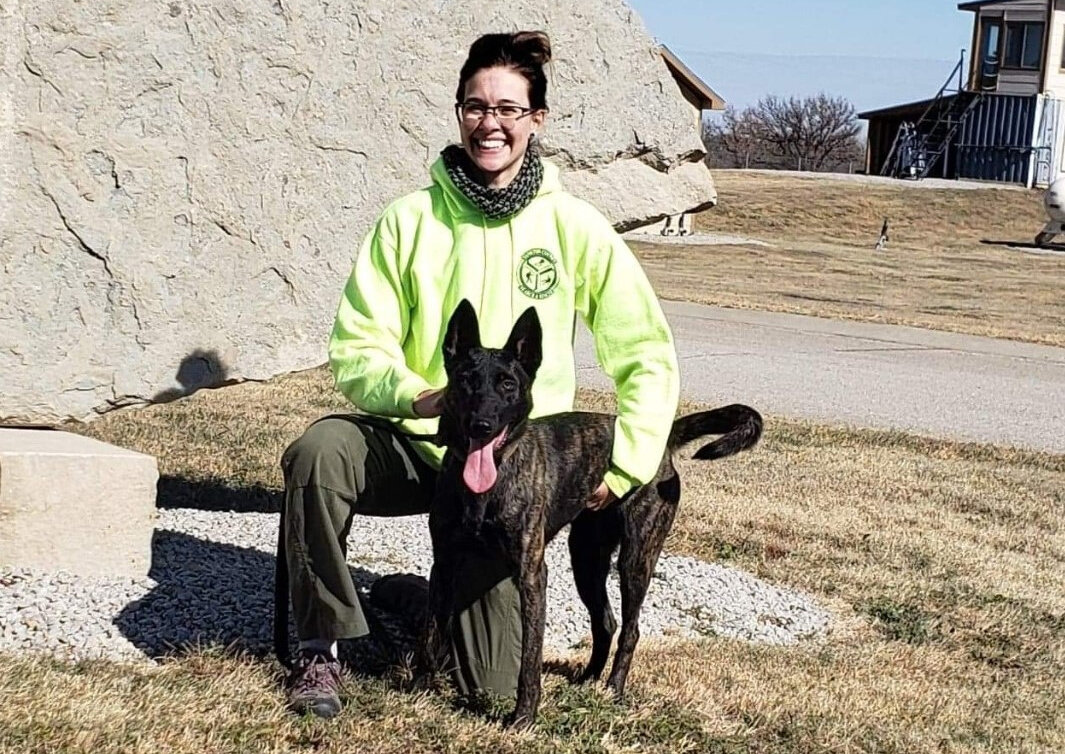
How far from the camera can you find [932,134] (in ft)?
164

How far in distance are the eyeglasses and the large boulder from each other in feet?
5.50

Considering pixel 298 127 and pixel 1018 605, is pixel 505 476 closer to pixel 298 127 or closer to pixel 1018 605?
pixel 298 127

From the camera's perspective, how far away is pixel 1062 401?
41.1 ft

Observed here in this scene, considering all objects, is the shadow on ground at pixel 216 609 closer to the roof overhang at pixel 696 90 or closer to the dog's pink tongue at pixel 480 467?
the dog's pink tongue at pixel 480 467

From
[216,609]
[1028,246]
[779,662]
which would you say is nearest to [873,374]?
[779,662]

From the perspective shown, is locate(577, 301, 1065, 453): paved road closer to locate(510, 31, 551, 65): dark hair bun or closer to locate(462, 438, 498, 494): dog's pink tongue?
locate(510, 31, 551, 65): dark hair bun

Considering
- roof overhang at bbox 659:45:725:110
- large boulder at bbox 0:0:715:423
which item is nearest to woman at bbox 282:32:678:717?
large boulder at bbox 0:0:715:423

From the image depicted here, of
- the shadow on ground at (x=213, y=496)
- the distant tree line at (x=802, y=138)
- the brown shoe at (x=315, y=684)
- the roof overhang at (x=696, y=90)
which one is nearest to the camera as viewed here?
the brown shoe at (x=315, y=684)

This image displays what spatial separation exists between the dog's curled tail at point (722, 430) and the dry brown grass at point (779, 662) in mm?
742

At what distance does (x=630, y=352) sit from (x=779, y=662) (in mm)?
1307

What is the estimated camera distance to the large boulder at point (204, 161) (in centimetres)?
552

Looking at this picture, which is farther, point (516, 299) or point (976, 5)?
point (976, 5)

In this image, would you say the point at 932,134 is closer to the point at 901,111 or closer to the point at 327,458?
the point at 901,111

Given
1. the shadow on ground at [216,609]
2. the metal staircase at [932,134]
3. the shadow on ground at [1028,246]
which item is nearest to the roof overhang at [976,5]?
the metal staircase at [932,134]
